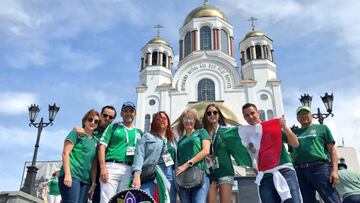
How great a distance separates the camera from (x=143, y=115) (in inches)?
1130

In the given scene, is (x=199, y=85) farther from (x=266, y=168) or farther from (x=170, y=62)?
(x=266, y=168)

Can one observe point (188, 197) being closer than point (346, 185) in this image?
Yes

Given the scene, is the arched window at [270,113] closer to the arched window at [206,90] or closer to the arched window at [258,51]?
the arched window at [206,90]

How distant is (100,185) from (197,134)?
4.32 feet

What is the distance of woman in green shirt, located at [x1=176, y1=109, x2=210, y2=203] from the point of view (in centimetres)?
378

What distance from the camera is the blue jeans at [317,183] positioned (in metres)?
3.96

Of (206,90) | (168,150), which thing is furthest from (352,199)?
(206,90)

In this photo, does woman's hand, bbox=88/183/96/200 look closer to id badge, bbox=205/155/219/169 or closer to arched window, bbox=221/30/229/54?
id badge, bbox=205/155/219/169

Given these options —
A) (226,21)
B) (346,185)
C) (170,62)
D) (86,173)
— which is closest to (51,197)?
(86,173)

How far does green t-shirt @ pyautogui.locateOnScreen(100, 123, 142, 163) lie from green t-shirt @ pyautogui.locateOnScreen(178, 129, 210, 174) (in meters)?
0.61

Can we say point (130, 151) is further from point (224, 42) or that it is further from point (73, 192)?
point (224, 42)

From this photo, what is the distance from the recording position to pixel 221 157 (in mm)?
4105

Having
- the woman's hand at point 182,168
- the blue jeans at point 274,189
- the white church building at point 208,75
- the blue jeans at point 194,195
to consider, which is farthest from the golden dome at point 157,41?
the blue jeans at point 274,189

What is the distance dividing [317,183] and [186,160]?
1.62 metres
